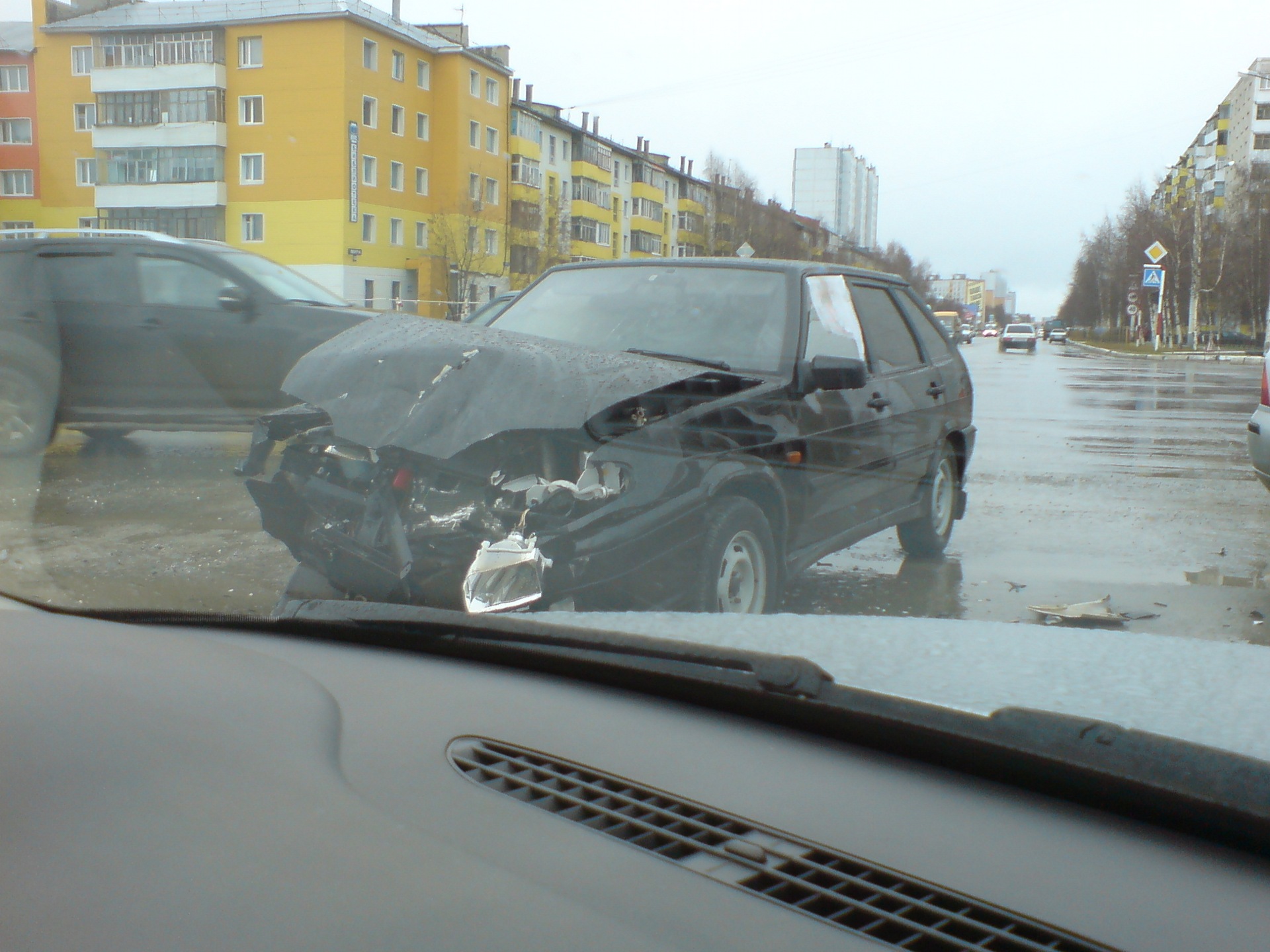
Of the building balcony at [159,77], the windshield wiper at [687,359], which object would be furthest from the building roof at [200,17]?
the windshield wiper at [687,359]

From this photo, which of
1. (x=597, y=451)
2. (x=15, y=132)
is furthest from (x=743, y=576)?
(x=15, y=132)

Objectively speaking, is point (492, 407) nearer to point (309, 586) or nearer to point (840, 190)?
point (309, 586)

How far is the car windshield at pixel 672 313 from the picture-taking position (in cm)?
442

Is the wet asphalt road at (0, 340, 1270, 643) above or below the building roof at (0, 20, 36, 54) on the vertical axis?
below

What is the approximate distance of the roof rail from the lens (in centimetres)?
623

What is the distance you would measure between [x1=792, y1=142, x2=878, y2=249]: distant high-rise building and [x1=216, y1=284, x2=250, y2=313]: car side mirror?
3.48 m

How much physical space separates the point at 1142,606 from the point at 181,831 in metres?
4.00

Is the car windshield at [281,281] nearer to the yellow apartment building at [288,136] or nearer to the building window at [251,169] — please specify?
the yellow apartment building at [288,136]

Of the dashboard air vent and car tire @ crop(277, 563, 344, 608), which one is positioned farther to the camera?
car tire @ crop(277, 563, 344, 608)

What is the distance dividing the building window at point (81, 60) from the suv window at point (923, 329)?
504 cm

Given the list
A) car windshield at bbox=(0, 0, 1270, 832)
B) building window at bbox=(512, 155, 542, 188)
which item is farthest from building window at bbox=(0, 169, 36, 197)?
building window at bbox=(512, 155, 542, 188)

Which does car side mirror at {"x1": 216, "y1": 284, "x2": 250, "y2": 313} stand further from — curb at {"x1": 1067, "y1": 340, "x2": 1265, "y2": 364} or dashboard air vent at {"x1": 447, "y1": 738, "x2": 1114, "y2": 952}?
curb at {"x1": 1067, "y1": 340, "x2": 1265, "y2": 364}

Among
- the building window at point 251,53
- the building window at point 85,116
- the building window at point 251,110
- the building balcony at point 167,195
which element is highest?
the building window at point 251,53

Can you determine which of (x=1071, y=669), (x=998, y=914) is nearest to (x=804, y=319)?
(x=1071, y=669)
